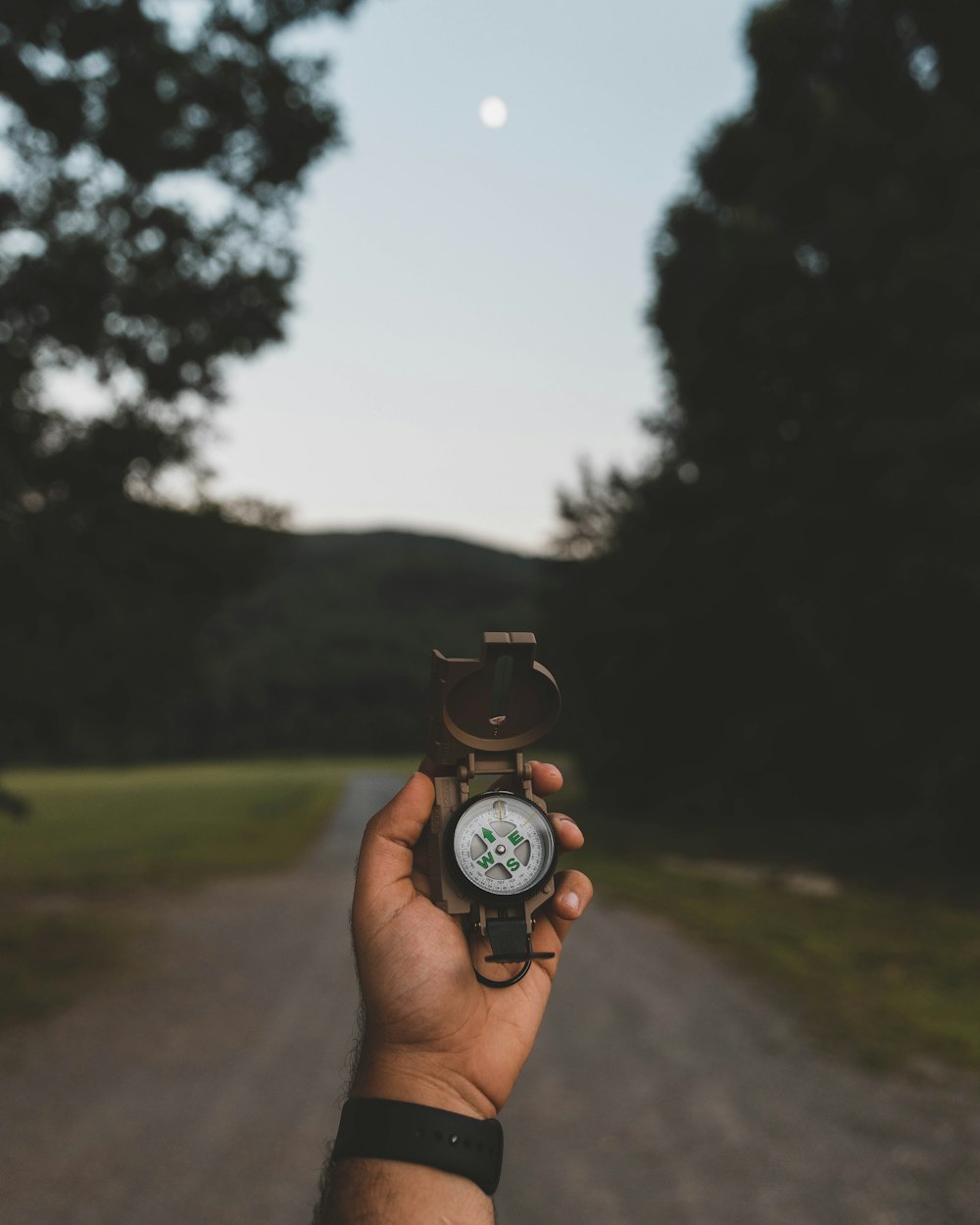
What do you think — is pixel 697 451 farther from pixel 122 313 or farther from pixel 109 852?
pixel 109 852

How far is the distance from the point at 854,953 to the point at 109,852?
19412 millimetres

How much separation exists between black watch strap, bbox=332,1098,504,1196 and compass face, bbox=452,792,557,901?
46cm

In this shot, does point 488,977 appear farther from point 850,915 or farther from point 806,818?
point 806,818

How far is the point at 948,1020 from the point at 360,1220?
345 inches

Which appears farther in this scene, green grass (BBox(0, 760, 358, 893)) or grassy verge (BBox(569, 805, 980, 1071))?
green grass (BBox(0, 760, 358, 893))

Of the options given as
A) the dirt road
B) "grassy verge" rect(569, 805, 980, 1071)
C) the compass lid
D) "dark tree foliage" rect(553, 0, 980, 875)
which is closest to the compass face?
the compass lid

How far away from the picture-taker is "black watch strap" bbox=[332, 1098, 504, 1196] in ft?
6.37

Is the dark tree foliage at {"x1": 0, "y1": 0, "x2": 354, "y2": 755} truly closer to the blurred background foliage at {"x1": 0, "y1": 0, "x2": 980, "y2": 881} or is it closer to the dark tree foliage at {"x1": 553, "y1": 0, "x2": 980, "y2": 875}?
the blurred background foliage at {"x1": 0, "y1": 0, "x2": 980, "y2": 881}

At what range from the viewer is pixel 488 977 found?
221 centimetres

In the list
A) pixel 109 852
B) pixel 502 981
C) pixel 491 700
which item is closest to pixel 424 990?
pixel 502 981

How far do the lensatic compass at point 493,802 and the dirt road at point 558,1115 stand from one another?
12.6ft

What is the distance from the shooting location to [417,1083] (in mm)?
2055

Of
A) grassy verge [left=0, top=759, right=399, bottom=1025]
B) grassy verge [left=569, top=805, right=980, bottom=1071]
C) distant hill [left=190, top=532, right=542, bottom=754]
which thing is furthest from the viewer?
distant hill [left=190, top=532, right=542, bottom=754]

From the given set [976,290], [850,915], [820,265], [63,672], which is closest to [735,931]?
[850,915]
